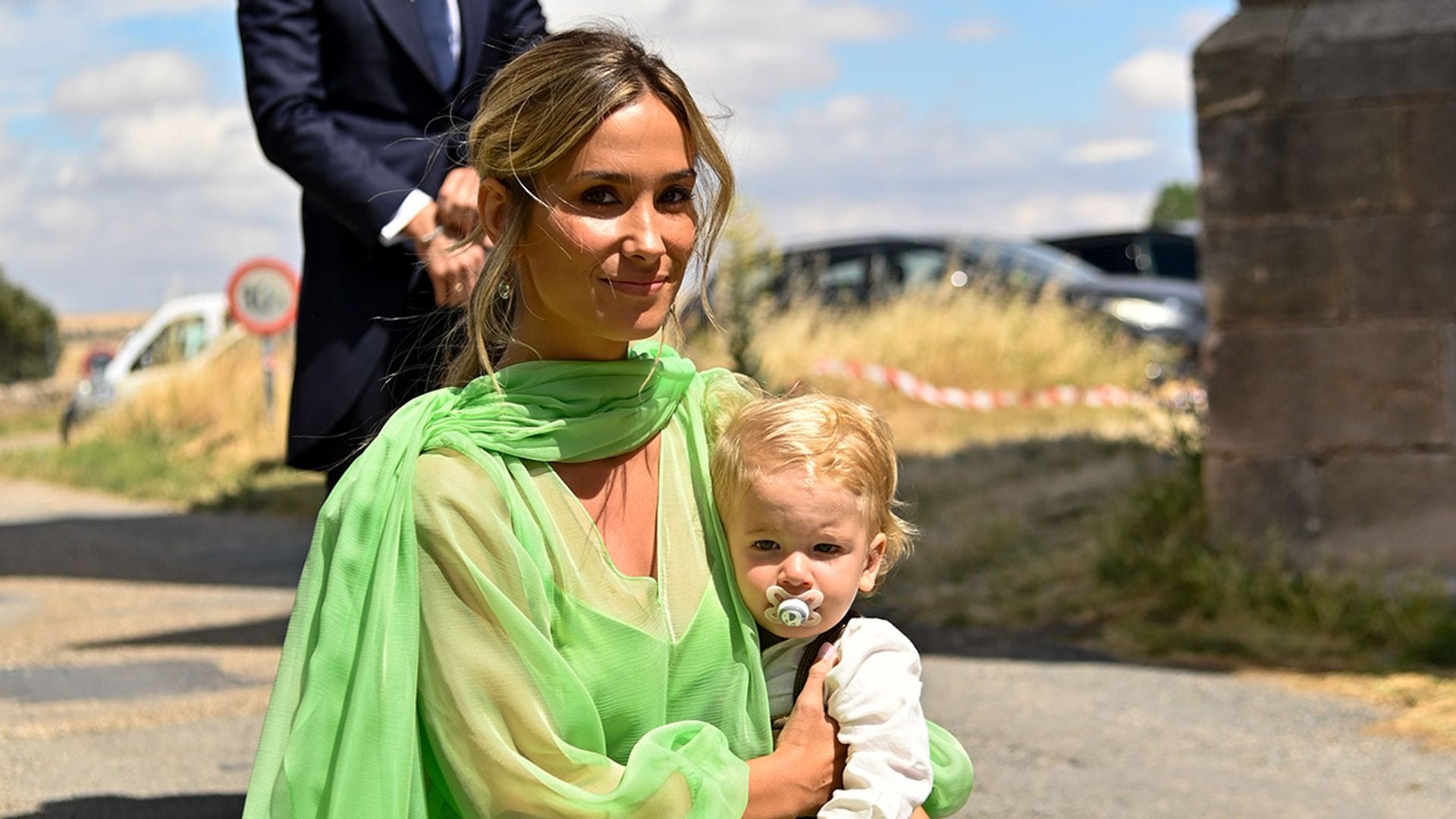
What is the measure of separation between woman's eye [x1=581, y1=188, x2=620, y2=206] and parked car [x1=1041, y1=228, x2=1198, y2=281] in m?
16.9

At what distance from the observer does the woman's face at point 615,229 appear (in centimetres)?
251

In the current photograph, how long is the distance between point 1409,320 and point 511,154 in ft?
17.2

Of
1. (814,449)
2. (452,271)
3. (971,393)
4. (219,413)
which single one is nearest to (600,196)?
(814,449)

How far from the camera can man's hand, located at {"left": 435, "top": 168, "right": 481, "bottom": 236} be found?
10.8ft

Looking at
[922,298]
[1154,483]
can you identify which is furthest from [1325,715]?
[922,298]

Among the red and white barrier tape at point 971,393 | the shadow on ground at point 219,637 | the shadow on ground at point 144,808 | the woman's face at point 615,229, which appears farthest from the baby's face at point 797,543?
the red and white barrier tape at point 971,393

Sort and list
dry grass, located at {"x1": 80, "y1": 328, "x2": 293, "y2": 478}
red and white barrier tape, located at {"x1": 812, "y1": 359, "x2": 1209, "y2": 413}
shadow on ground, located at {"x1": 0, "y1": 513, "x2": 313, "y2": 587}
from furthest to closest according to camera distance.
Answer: dry grass, located at {"x1": 80, "y1": 328, "x2": 293, "y2": 478}, red and white barrier tape, located at {"x1": 812, "y1": 359, "x2": 1209, "y2": 413}, shadow on ground, located at {"x1": 0, "y1": 513, "x2": 313, "y2": 587}

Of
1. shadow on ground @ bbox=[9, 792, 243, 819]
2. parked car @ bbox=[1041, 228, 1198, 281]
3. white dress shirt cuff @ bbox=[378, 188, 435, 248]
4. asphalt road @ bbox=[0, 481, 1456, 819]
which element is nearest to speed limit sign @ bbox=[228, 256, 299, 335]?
asphalt road @ bbox=[0, 481, 1456, 819]

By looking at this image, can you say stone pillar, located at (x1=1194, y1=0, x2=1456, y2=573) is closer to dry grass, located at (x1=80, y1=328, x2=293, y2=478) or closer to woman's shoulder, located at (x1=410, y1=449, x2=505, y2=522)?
woman's shoulder, located at (x1=410, y1=449, x2=505, y2=522)

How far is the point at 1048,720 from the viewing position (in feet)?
19.4

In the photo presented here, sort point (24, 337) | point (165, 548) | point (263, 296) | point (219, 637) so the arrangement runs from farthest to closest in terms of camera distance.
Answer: point (24, 337) → point (263, 296) → point (165, 548) → point (219, 637)

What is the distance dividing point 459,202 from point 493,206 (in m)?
0.71

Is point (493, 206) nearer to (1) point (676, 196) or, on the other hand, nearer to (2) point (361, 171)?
(1) point (676, 196)

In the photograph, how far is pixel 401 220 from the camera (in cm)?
336
